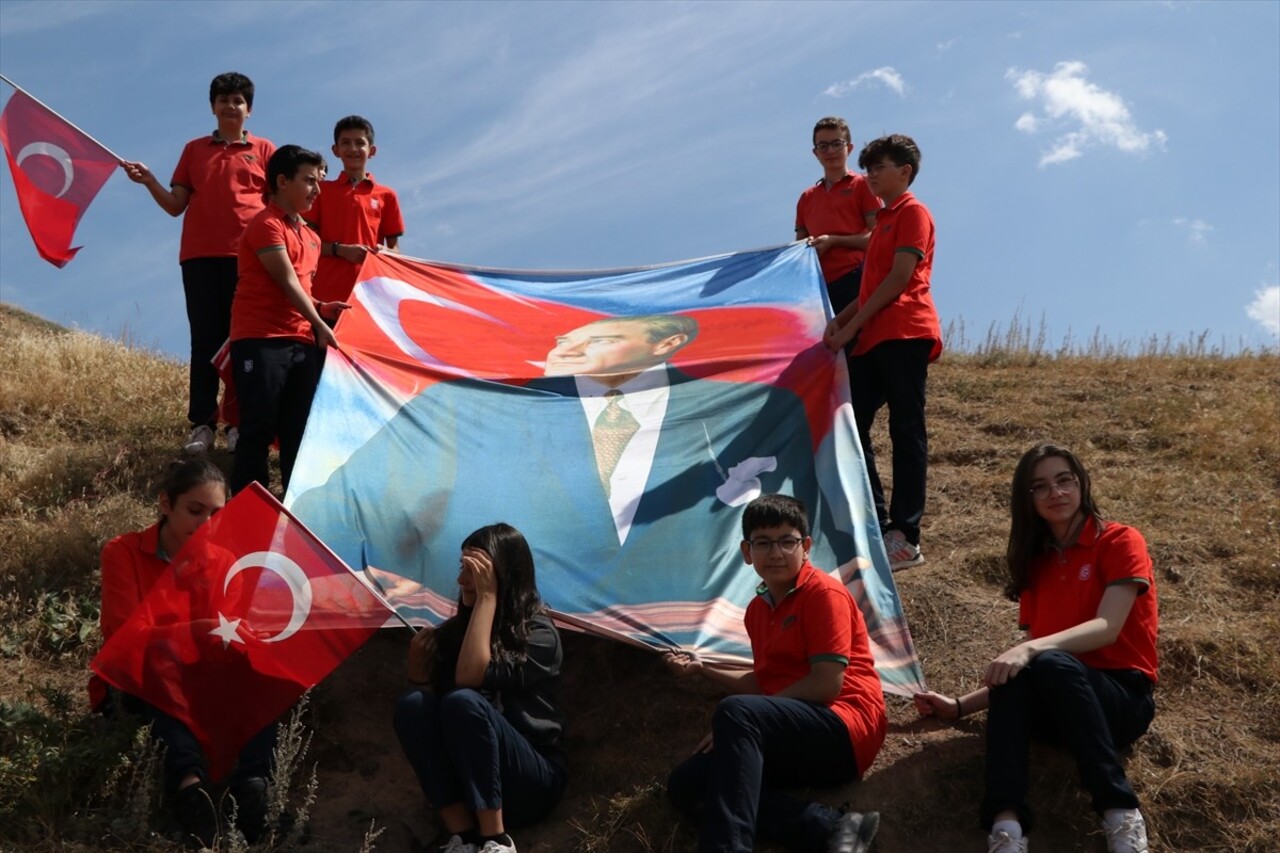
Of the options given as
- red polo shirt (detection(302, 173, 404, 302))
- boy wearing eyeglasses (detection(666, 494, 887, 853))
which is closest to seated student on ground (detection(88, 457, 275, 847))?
boy wearing eyeglasses (detection(666, 494, 887, 853))

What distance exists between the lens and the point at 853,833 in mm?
4125

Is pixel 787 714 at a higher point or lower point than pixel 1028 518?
lower

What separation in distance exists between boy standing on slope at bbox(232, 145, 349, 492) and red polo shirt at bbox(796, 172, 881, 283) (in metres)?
2.65

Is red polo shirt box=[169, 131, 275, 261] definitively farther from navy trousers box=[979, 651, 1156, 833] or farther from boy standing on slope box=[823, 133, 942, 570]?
navy trousers box=[979, 651, 1156, 833]

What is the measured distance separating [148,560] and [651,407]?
218 centimetres

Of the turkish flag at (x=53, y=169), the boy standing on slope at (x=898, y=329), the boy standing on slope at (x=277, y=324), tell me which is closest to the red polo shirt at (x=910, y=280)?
the boy standing on slope at (x=898, y=329)

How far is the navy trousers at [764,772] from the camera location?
3.97m

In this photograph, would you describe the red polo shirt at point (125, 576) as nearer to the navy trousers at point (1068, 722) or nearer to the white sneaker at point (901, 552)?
the navy trousers at point (1068, 722)

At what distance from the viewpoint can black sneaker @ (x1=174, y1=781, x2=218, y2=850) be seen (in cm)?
434

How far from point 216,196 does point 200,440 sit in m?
1.35

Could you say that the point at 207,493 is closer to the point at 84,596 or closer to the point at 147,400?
the point at 84,596

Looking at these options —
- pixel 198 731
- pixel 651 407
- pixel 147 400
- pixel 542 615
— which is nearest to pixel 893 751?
pixel 542 615

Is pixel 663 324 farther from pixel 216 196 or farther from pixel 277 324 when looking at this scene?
pixel 216 196

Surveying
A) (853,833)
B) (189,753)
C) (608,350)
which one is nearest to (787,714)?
(853,833)
